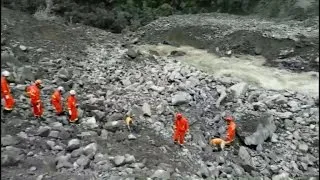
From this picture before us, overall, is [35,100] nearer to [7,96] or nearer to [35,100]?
[35,100]

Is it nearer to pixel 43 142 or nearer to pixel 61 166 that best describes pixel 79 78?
pixel 43 142

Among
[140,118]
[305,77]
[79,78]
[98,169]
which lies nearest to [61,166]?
[98,169]

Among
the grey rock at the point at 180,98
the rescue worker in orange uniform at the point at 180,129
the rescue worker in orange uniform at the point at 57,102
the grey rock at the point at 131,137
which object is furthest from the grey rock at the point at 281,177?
the rescue worker in orange uniform at the point at 57,102

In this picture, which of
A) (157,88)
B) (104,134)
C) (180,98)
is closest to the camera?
(104,134)

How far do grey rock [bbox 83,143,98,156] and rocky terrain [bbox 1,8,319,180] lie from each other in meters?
0.03

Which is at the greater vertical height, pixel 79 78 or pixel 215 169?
pixel 79 78

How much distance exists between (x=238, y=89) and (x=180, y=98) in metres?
1.94

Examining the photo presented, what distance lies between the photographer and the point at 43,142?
11.0 m

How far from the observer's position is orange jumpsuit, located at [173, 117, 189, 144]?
38.7ft

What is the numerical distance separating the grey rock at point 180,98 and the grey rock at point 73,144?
3848mm

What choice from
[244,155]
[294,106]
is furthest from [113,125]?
[294,106]

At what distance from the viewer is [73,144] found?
11.0m

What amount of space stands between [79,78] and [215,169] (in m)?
5.86

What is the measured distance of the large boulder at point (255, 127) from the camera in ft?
41.6
